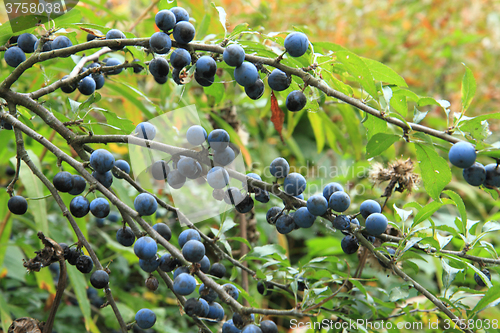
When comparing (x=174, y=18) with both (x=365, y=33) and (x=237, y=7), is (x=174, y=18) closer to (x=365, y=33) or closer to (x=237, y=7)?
(x=237, y=7)

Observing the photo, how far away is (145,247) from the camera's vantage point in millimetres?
942

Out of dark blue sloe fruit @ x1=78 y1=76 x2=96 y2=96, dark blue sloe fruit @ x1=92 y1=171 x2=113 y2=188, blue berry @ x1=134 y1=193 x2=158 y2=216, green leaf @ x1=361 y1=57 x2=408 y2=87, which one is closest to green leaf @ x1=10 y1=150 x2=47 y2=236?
dark blue sloe fruit @ x1=78 y1=76 x2=96 y2=96

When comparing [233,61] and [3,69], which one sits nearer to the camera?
[233,61]

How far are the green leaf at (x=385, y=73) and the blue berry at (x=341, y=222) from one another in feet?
1.51

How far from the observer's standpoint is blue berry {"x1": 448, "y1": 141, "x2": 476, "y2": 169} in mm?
901

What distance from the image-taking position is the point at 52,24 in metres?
1.26

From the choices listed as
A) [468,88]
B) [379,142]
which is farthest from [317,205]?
[468,88]

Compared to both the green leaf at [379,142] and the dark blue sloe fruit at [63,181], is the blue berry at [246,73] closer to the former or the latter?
the green leaf at [379,142]

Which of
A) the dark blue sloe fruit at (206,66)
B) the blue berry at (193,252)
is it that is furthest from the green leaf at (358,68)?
the blue berry at (193,252)

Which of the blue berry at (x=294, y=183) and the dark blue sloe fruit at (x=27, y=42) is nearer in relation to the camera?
the blue berry at (x=294, y=183)

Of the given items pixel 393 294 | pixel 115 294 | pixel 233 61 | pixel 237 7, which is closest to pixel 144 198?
pixel 233 61

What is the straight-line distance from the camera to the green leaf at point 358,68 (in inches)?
41.7

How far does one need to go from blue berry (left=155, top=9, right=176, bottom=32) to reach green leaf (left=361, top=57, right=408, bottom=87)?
1.97 ft

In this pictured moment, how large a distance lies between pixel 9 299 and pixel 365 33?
17.2ft
